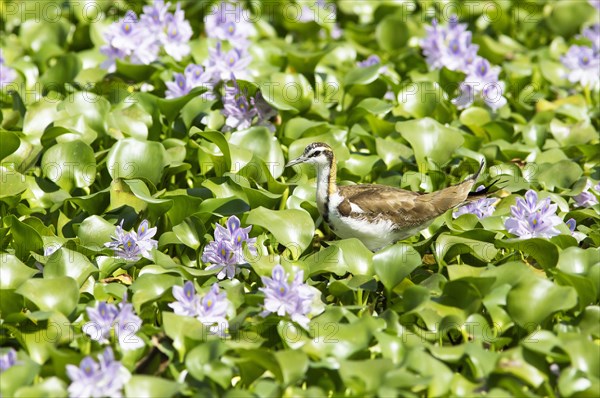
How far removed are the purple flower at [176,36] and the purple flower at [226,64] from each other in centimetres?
64

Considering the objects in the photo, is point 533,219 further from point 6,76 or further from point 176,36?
point 6,76

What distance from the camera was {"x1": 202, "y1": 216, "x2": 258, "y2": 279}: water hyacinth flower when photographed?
214 inches

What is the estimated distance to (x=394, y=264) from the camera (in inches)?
206

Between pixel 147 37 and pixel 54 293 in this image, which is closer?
pixel 54 293

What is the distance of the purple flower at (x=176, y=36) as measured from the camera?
7.83m

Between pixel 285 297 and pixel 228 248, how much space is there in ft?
2.29

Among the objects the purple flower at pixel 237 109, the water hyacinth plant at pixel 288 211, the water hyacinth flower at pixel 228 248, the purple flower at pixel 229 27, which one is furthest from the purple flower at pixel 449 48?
the water hyacinth flower at pixel 228 248

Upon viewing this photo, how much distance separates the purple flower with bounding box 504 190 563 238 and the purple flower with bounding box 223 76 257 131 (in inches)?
88.6

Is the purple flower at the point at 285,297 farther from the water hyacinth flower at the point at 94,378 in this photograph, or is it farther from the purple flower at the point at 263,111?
the purple flower at the point at 263,111

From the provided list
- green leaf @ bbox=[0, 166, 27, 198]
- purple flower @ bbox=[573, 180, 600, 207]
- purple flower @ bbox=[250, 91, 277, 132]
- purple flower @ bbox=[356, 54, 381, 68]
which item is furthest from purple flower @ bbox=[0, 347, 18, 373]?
purple flower @ bbox=[356, 54, 381, 68]

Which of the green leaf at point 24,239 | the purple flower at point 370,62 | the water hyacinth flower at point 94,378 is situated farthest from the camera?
the purple flower at point 370,62

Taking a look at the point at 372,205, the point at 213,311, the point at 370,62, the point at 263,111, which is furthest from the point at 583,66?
the point at 213,311

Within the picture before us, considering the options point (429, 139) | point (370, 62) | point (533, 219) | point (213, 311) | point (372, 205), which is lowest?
point (370, 62)

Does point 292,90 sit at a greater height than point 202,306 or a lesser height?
lesser
